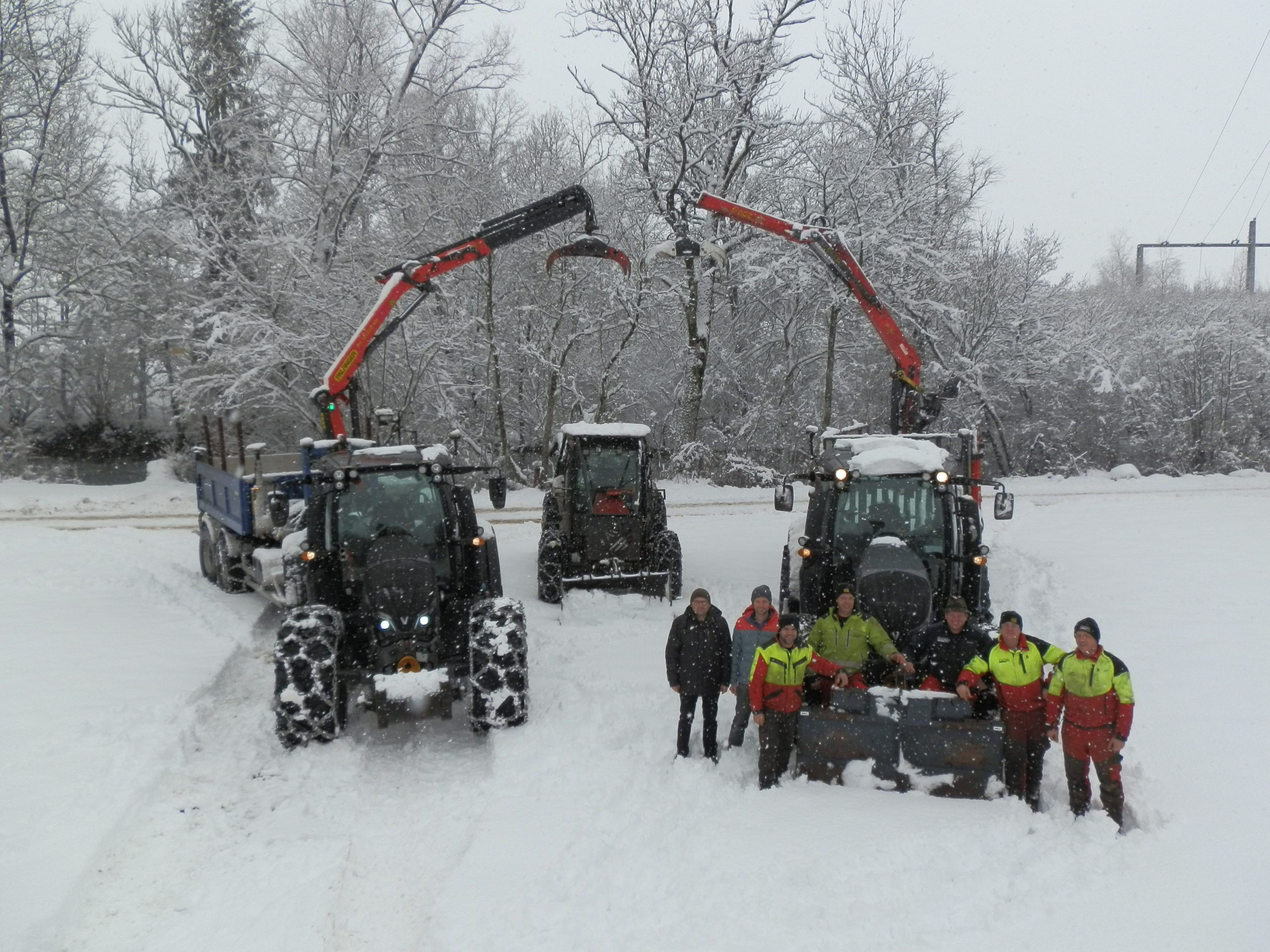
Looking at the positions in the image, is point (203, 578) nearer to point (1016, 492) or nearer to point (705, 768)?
point (705, 768)

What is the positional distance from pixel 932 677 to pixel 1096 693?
1.16 meters

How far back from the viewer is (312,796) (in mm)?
6094

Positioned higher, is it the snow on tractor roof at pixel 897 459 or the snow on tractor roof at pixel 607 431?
the snow on tractor roof at pixel 607 431

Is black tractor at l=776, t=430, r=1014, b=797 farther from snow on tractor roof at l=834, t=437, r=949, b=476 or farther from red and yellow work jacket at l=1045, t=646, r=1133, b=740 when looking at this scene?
red and yellow work jacket at l=1045, t=646, r=1133, b=740

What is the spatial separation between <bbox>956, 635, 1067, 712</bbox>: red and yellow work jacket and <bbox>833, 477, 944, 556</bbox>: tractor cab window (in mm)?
2273

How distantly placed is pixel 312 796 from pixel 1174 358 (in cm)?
2680

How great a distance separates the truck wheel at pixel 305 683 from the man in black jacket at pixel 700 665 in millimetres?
2503

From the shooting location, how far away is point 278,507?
826 cm

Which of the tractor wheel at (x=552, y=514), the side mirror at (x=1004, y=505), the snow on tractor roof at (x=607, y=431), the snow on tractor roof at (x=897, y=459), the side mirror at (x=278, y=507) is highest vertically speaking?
the snow on tractor roof at (x=607, y=431)

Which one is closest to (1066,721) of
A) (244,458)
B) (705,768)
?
(705,768)

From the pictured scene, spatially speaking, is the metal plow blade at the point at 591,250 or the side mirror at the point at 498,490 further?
the metal plow blade at the point at 591,250

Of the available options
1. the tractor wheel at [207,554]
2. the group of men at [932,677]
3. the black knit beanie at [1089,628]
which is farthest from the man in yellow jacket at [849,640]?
the tractor wheel at [207,554]

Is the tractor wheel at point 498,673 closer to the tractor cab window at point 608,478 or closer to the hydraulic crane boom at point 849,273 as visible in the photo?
the tractor cab window at point 608,478

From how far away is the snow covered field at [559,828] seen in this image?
461 centimetres
